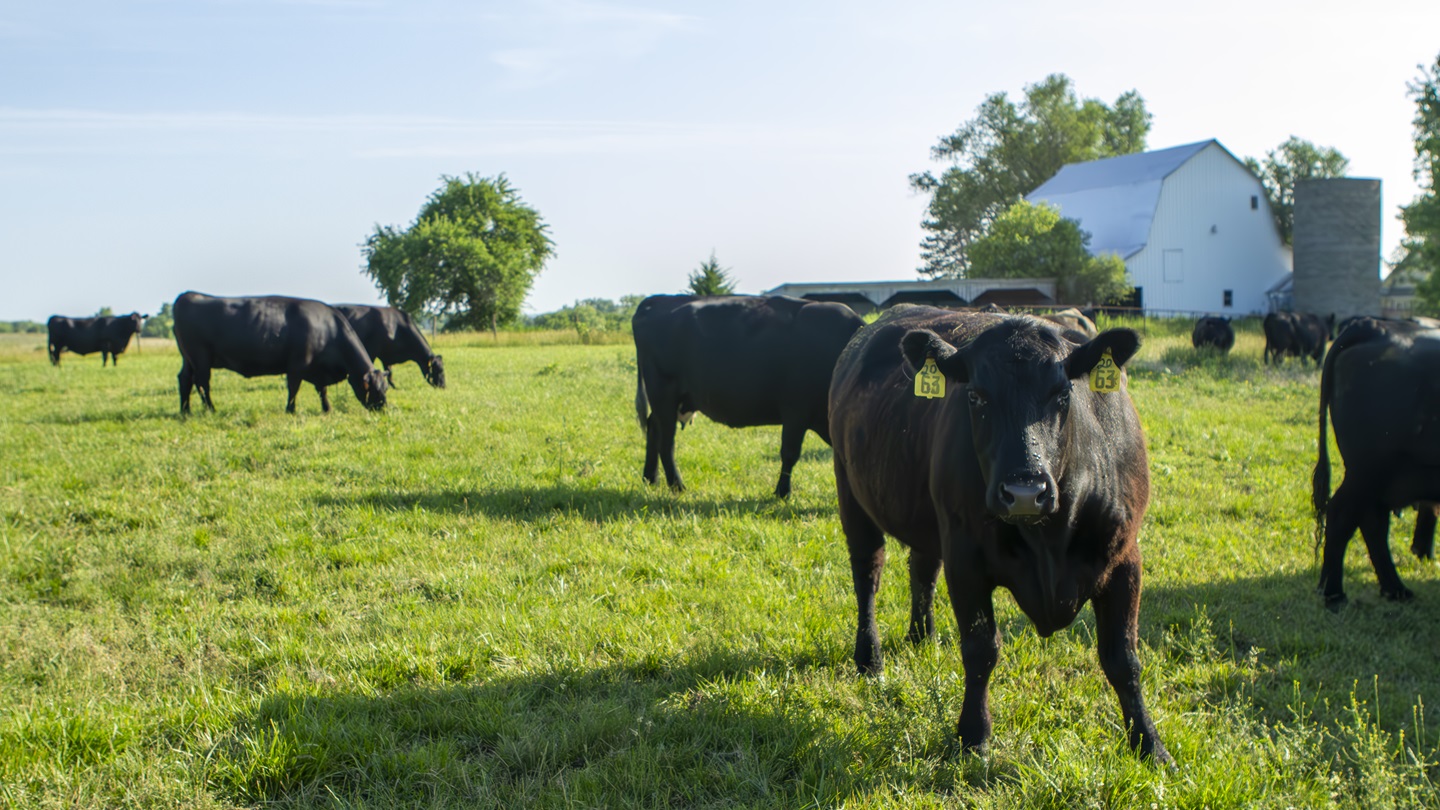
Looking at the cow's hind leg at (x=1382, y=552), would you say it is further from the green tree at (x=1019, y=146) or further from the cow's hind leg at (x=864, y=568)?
the green tree at (x=1019, y=146)

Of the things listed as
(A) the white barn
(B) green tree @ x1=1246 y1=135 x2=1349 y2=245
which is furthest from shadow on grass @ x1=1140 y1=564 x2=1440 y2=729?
(B) green tree @ x1=1246 y1=135 x2=1349 y2=245

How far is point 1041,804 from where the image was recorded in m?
3.11

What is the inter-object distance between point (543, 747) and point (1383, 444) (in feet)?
16.8

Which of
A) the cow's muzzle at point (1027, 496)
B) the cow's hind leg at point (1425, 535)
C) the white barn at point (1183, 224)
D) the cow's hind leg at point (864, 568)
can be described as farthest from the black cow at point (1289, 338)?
the cow's muzzle at point (1027, 496)

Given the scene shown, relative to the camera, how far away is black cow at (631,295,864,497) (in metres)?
8.21

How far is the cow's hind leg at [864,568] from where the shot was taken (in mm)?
4391

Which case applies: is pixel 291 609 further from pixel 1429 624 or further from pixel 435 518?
pixel 1429 624

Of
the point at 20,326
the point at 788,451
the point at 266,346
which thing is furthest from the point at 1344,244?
the point at 20,326

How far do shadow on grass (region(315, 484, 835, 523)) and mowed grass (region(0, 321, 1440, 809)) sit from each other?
0.16 ft

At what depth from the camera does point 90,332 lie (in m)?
34.1

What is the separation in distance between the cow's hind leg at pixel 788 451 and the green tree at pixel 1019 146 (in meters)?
59.1

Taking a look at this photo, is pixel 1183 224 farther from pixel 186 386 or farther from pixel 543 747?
pixel 543 747

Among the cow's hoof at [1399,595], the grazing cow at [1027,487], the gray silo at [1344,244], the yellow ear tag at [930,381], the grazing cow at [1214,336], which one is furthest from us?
the gray silo at [1344,244]

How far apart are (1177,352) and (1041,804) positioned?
68.8ft
